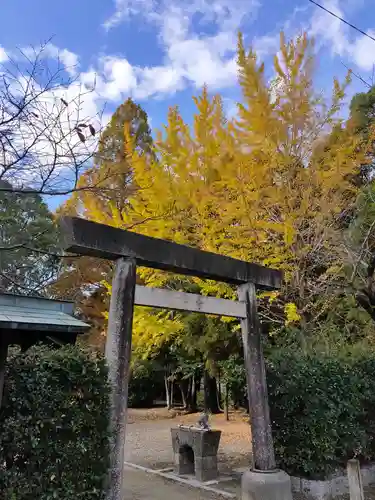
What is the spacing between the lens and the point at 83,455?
3973 millimetres

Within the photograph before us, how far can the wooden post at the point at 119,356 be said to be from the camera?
4246 millimetres

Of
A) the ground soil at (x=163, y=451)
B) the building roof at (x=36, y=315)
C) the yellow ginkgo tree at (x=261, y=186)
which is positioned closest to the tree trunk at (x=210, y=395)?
the ground soil at (x=163, y=451)

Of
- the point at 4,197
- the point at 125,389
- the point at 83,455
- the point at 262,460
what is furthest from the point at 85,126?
the point at 262,460

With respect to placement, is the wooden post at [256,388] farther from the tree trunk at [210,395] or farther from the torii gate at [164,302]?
the tree trunk at [210,395]

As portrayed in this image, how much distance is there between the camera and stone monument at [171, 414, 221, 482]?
698 cm

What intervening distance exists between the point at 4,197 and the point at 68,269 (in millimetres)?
10900

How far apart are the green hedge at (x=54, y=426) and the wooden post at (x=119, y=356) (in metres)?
0.13

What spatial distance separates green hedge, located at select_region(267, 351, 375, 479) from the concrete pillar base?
0.80 meters

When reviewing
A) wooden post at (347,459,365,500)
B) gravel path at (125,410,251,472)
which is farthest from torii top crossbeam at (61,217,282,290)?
gravel path at (125,410,251,472)

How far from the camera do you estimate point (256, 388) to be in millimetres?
5844

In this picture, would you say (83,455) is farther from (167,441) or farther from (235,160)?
(167,441)

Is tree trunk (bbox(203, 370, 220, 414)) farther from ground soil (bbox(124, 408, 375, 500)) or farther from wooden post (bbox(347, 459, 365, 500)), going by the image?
wooden post (bbox(347, 459, 365, 500))

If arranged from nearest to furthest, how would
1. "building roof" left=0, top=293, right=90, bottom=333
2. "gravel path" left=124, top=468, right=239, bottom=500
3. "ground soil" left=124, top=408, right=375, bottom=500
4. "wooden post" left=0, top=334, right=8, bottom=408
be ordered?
"wooden post" left=0, top=334, right=8, bottom=408 → "building roof" left=0, top=293, right=90, bottom=333 → "gravel path" left=124, top=468, right=239, bottom=500 → "ground soil" left=124, top=408, right=375, bottom=500

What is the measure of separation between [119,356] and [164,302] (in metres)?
0.95
